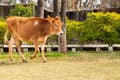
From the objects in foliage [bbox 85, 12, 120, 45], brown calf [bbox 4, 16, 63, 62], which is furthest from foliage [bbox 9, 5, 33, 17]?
brown calf [bbox 4, 16, 63, 62]

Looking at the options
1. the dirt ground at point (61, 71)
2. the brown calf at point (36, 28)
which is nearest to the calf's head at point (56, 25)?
the brown calf at point (36, 28)

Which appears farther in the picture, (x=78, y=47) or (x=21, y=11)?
(x=21, y=11)

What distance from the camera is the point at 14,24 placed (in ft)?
42.1

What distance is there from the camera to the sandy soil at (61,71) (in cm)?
905

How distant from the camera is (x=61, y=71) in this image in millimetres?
10078

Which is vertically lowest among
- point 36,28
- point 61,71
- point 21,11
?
point 61,71

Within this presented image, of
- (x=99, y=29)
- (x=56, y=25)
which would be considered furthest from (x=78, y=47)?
(x=56, y=25)

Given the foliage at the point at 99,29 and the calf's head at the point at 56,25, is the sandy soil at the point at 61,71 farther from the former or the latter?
the foliage at the point at 99,29

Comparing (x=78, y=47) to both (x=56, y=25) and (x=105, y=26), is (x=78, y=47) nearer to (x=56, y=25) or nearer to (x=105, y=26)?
(x=105, y=26)

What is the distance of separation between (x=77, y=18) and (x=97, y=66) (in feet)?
43.7

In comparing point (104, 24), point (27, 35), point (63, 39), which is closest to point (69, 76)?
point (27, 35)

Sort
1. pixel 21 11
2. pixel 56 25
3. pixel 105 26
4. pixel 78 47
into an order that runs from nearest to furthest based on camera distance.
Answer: pixel 56 25 → pixel 105 26 → pixel 78 47 → pixel 21 11

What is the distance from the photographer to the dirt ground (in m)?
9.05

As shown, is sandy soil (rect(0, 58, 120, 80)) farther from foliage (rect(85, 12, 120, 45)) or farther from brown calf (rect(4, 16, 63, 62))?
foliage (rect(85, 12, 120, 45))
